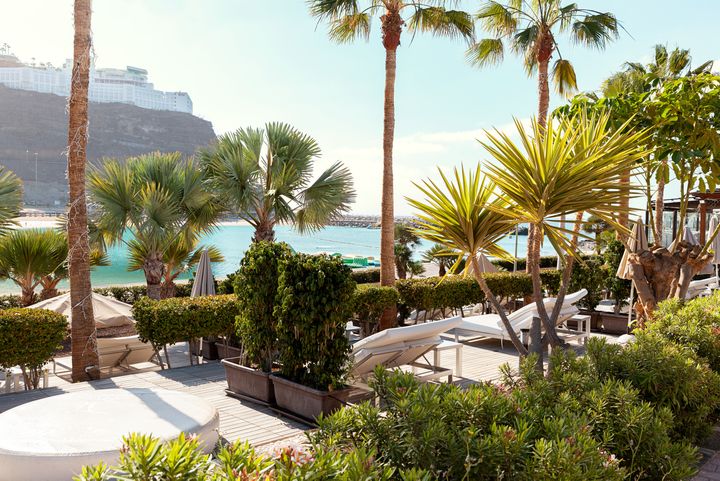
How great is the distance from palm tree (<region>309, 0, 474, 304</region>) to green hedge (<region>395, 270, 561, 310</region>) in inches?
17.2

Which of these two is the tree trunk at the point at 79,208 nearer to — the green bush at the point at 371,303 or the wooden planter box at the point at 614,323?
the green bush at the point at 371,303

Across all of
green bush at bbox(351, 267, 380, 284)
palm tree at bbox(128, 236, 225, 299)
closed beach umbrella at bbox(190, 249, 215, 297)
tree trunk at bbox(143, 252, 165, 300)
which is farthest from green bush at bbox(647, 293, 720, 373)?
green bush at bbox(351, 267, 380, 284)

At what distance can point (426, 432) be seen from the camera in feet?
7.43

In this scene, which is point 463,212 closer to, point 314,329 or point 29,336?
point 314,329

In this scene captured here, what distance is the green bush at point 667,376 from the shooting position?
372cm

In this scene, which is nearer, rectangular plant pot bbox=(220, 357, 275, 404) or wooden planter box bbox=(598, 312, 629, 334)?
rectangular plant pot bbox=(220, 357, 275, 404)

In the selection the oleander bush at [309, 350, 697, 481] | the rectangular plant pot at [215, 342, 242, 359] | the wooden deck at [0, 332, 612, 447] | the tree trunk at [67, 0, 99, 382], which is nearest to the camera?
the oleander bush at [309, 350, 697, 481]

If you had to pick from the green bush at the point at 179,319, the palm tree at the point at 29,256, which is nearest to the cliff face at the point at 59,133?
the palm tree at the point at 29,256

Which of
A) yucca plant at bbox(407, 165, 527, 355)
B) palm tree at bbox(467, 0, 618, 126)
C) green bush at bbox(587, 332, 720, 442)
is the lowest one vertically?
green bush at bbox(587, 332, 720, 442)

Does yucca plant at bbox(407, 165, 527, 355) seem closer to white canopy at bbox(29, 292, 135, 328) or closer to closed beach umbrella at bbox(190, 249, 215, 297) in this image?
closed beach umbrella at bbox(190, 249, 215, 297)

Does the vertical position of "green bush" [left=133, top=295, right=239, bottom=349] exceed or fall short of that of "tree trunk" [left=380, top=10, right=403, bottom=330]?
it falls short

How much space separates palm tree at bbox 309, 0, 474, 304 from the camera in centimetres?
1098

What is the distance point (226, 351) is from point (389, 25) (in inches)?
269

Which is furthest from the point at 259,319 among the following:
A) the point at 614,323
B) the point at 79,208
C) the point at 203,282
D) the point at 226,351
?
the point at 614,323
